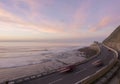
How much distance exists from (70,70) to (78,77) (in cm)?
377

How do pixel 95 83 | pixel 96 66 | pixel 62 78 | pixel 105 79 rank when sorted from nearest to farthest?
pixel 95 83 → pixel 105 79 → pixel 62 78 → pixel 96 66

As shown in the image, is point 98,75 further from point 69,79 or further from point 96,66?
point 96,66

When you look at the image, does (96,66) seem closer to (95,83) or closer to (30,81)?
(95,83)

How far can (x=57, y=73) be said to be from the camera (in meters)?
29.5

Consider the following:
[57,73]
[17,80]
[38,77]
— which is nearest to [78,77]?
[57,73]

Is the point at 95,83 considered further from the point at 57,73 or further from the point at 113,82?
the point at 57,73

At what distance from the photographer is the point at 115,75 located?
2920 centimetres

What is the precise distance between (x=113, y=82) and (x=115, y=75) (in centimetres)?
473

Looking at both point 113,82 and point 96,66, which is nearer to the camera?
point 113,82

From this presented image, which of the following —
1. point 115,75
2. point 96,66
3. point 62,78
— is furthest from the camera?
point 96,66

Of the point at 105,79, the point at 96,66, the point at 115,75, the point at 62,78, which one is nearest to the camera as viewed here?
the point at 105,79

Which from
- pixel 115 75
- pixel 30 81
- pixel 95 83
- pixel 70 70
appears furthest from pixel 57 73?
pixel 115 75

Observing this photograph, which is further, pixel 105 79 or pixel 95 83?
pixel 105 79

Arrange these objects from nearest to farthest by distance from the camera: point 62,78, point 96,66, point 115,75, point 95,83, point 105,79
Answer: point 95,83, point 105,79, point 62,78, point 115,75, point 96,66
